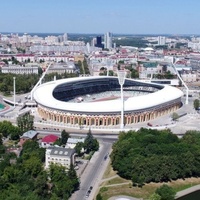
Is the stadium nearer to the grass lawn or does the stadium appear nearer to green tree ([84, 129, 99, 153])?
green tree ([84, 129, 99, 153])

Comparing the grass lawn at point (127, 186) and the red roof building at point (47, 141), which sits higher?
the red roof building at point (47, 141)

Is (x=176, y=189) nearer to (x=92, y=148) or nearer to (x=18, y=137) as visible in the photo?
(x=92, y=148)

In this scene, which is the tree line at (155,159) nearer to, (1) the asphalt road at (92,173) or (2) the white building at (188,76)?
(1) the asphalt road at (92,173)

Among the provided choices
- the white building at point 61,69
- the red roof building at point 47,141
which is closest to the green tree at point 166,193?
the red roof building at point 47,141

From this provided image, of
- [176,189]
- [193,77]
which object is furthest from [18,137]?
[193,77]

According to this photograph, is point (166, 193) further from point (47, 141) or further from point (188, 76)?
point (188, 76)

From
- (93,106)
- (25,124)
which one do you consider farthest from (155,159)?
(25,124)
